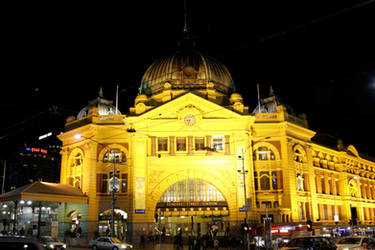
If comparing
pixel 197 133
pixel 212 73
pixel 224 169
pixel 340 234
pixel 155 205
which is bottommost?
pixel 340 234

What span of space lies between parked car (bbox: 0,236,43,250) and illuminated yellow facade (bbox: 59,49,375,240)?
3646 centimetres

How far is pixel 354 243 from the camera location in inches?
1044

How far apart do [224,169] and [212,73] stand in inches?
709

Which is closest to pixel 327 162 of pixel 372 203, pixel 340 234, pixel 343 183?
pixel 343 183

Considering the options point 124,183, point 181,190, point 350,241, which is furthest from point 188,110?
point 350,241

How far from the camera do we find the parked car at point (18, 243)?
972cm

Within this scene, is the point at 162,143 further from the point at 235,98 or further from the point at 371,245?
the point at 371,245

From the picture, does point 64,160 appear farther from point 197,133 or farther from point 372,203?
point 372,203

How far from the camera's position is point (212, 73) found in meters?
61.1

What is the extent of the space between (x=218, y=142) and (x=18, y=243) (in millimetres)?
41924

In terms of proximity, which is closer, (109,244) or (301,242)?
(301,242)

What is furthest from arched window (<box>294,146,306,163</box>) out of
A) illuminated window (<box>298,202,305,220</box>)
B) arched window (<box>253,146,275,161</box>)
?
illuminated window (<box>298,202,305,220</box>)

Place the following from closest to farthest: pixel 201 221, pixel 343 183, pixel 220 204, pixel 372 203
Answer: pixel 220 204
pixel 201 221
pixel 343 183
pixel 372 203

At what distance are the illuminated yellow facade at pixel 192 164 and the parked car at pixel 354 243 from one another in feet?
66.5
